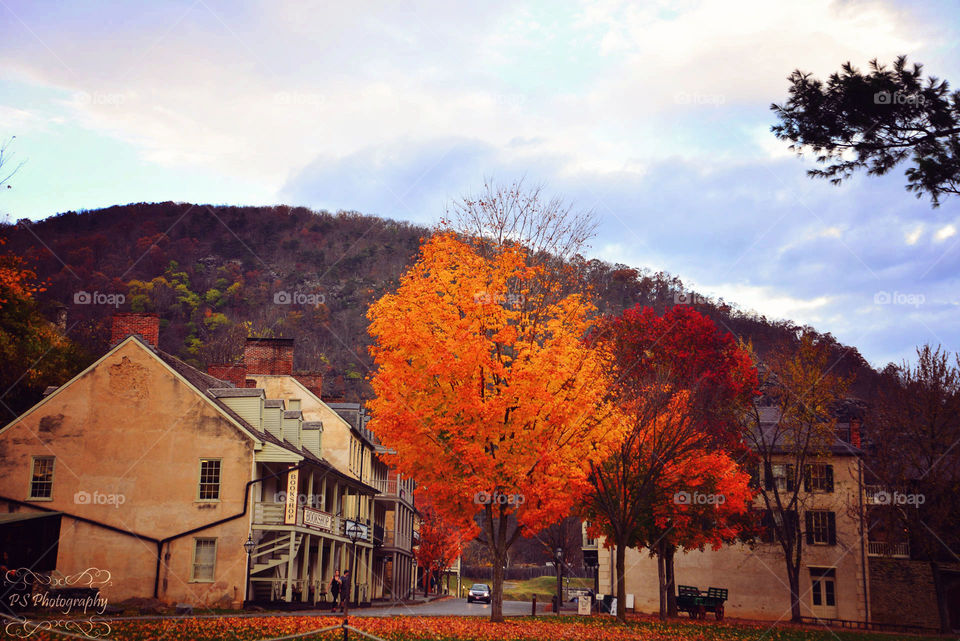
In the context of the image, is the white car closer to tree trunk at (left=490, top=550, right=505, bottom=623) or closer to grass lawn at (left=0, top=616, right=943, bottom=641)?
grass lawn at (left=0, top=616, right=943, bottom=641)

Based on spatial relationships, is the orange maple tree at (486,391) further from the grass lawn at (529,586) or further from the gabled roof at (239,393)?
the grass lawn at (529,586)

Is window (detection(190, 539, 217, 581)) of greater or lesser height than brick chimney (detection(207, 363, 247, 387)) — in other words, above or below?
below

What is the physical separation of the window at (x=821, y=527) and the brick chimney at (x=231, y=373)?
3248 centimetres

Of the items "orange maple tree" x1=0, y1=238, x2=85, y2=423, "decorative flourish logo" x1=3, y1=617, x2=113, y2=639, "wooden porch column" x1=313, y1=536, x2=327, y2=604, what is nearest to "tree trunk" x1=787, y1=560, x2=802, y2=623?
"wooden porch column" x1=313, y1=536, x2=327, y2=604

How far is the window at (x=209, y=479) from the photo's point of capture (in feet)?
98.6

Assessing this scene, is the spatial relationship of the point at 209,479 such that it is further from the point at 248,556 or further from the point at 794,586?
the point at 794,586

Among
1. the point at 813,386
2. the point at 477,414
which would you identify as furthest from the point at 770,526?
the point at 477,414

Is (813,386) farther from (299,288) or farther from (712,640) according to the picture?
(299,288)

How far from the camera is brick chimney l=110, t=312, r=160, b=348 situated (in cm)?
3359

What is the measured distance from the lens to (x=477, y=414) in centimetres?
2184

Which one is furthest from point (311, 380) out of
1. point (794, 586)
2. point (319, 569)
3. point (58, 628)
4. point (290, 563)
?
point (58, 628)

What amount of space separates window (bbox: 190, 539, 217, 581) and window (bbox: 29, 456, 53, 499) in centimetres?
603

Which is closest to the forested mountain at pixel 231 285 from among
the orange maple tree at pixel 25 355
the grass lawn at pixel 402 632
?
the orange maple tree at pixel 25 355

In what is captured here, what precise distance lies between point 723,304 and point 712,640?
438 feet
